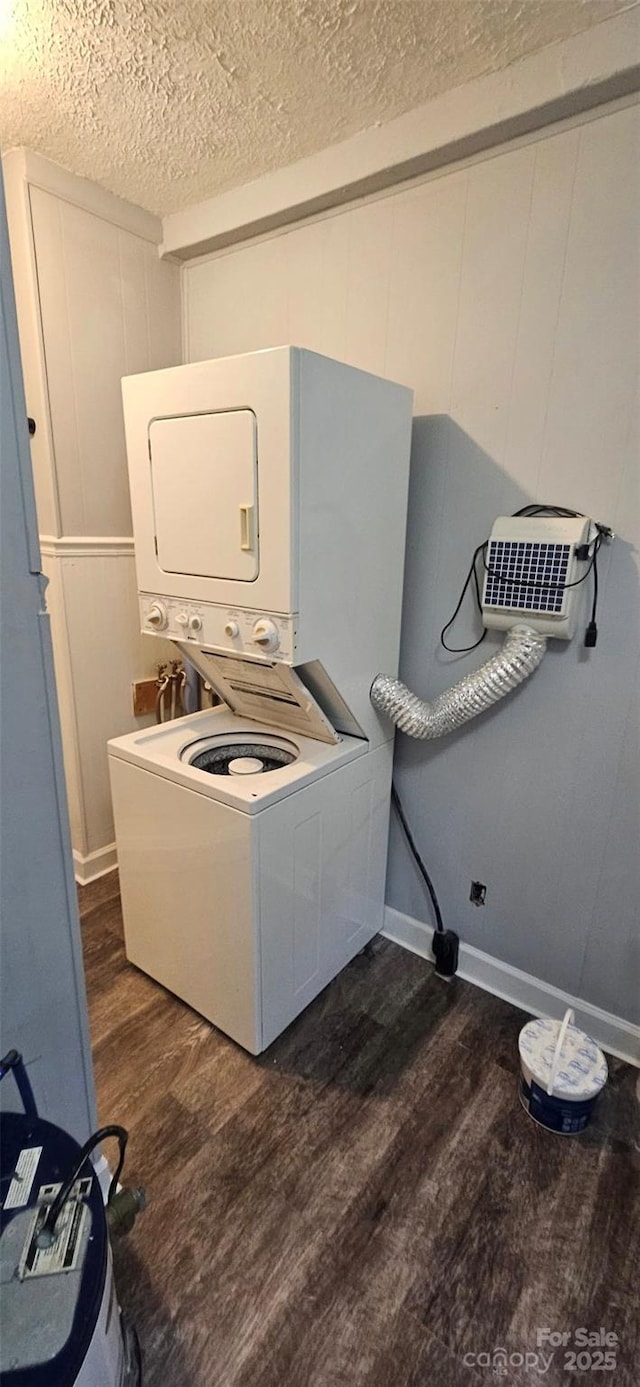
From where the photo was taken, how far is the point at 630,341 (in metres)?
1.42

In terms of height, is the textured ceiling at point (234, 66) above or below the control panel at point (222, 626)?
above

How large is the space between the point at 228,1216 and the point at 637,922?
124 cm

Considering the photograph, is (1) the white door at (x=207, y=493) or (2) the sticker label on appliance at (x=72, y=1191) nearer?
(2) the sticker label on appliance at (x=72, y=1191)

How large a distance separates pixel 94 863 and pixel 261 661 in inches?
55.5

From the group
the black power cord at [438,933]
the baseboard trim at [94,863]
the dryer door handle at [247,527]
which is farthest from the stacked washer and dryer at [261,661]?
the baseboard trim at [94,863]

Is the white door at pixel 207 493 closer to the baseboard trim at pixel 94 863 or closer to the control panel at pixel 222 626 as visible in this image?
the control panel at pixel 222 626

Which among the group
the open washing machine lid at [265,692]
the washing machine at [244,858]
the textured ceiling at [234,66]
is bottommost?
the washing machine at [244,858]

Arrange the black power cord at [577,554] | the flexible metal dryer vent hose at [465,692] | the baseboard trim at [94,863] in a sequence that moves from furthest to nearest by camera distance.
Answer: the baseboard trim at [94,863]
the flexible metal dryer vent hose at [465,692]
the black power cord at [577,554]

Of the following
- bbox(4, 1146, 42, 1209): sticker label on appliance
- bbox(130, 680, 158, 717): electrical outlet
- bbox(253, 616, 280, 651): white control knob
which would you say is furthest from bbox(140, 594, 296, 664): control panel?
bbox(4, 1146, 42, 1209): sticker label on appliance

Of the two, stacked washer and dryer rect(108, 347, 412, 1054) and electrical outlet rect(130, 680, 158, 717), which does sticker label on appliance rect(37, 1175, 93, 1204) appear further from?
electrical outlet rect(130, 680, 158, 717)

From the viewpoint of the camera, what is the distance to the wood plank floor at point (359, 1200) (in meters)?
1.13

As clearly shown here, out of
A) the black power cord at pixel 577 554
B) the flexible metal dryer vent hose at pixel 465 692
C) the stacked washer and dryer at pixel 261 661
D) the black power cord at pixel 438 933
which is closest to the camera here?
the stacked washer and dryer at pixel 261 661

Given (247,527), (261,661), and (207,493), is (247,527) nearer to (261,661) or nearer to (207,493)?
(207,493)

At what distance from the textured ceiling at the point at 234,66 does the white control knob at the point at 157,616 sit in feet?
4.23
